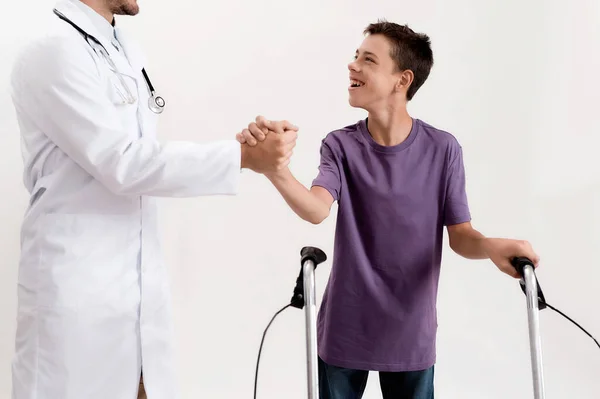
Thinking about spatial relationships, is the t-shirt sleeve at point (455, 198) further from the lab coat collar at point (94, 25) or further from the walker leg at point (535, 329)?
the lab coat collar at point (94, 25)

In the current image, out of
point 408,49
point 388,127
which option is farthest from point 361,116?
point 388,127

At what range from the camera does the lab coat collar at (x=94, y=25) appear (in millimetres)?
1473

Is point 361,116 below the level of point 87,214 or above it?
above

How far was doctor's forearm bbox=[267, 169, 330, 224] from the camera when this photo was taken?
147 cm

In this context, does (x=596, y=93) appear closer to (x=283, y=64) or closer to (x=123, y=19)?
(x=283, y=64)

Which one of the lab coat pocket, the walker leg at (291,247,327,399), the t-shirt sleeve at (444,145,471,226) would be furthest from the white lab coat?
the t-shirt sleeve at (444,145,471,226)

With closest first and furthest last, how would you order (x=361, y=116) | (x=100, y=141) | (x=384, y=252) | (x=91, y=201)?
(x=100, y=141) < (x=91, y=201) < (x=384, y=252) < (x=361, y=116)

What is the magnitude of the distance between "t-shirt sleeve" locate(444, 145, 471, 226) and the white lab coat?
58 cm

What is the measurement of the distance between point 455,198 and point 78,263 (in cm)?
88

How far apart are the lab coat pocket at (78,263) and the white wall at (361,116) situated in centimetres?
122

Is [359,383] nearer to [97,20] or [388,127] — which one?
[388,127]

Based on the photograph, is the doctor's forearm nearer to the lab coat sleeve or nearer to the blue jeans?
the lab coat sleeve

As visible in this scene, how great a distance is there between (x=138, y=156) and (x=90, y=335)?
38 cm

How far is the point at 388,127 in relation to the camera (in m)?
1.72
